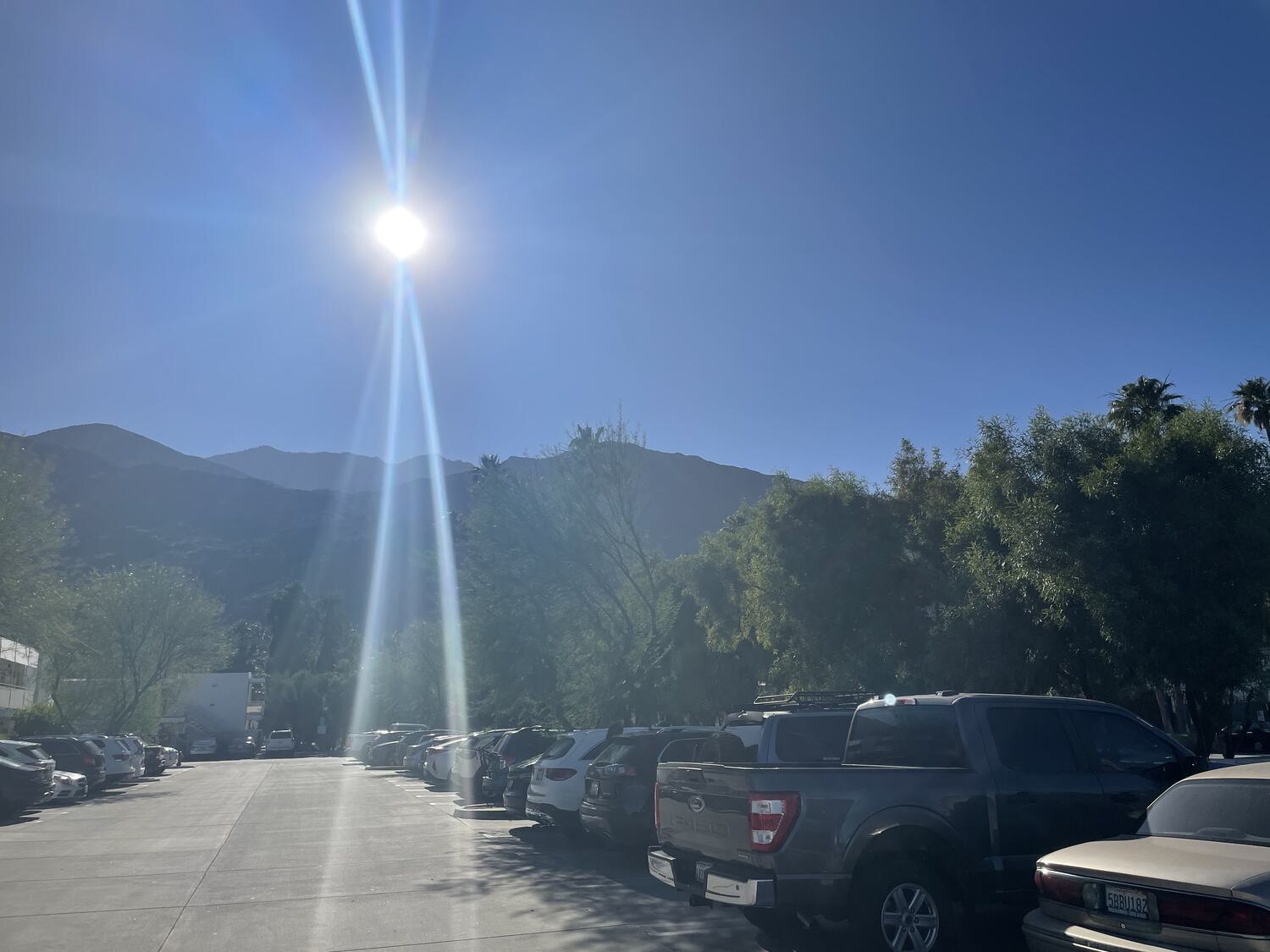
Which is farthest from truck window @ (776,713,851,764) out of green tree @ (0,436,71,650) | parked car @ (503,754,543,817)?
green tree @ (0,436,71,650)

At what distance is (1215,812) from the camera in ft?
19.0

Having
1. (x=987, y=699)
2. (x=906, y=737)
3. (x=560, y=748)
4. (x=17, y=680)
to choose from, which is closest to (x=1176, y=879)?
(x=987, y=699)

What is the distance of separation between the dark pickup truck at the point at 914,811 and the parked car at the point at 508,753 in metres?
13.4

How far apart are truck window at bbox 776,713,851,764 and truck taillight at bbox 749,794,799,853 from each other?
8.87 feet

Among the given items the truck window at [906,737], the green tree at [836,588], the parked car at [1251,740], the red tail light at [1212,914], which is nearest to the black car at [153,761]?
the green tree at [836,588]

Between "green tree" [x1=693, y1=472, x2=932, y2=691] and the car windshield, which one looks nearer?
the car windshield

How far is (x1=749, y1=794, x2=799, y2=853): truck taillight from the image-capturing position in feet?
22.4

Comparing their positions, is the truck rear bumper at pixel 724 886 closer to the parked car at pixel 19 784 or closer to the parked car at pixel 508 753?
the parked car at pixel 508 753

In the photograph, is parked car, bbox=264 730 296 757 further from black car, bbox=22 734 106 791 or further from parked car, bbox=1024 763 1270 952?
parked car, bbox=1024 763 1270 952

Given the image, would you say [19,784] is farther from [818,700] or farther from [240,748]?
[240,748]

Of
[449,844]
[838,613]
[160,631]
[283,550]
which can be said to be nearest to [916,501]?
[838,613]

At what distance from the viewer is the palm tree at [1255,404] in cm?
3594

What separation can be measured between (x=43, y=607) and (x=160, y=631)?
23388 millimetres

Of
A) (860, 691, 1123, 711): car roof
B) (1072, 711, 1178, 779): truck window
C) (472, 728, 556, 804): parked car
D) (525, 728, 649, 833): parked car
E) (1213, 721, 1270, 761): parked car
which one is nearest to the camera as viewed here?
(860, 691, 1123, 711): car roof
